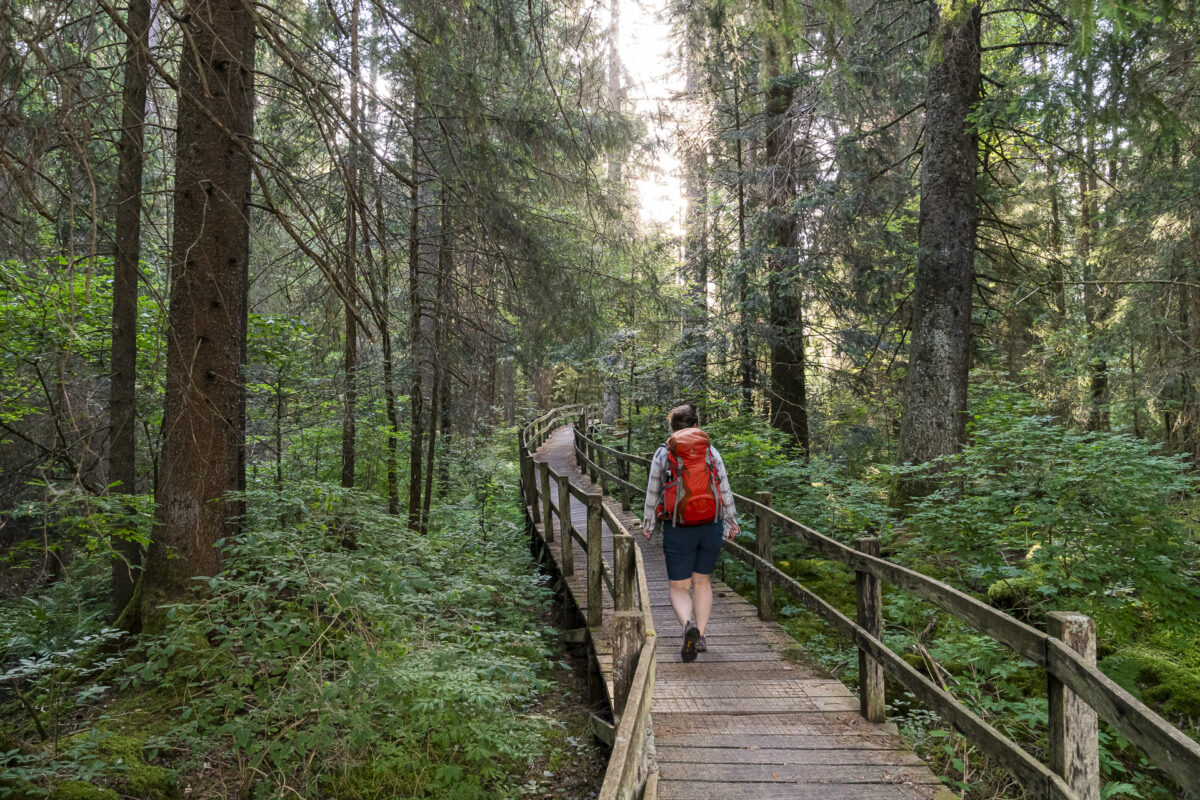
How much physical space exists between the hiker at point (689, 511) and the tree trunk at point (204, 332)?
3302 mm

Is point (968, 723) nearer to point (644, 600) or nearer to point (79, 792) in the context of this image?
point (644, 600)

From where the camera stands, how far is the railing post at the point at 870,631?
13.9ft

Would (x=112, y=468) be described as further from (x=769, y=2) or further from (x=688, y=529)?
(x=769, y=2)

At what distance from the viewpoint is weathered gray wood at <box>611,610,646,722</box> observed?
2896mm

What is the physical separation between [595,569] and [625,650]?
3389 millimetres

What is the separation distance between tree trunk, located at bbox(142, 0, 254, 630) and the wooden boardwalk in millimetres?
3341

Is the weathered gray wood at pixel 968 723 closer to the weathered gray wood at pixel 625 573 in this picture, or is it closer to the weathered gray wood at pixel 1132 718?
the weathered gray wood at pixel 1132 718

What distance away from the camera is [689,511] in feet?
16.7

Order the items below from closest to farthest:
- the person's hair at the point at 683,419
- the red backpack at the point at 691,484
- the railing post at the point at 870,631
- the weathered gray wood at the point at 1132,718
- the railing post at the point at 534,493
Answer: the weathered gray wood at the point at 1132,718 → the railing post at the point at 870,631 → the red backpack at the point at 691,484 → the person's hair at the point at 683,419 → the railing post at the point at 534,493

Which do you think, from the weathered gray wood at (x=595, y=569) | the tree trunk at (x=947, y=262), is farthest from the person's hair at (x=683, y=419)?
the tree trunk at (x=947, y=262)

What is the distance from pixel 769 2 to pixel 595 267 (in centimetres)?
613

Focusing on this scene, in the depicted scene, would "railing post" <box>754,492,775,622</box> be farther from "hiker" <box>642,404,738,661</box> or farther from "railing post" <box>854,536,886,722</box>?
"railing post" <box>854,536,886,722</box>

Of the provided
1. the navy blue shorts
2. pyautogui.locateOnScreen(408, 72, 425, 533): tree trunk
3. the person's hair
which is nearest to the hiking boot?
the navy blue shorts

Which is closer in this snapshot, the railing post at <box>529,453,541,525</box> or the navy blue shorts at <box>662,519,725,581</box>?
the navy blue shorts at <box>662,519,725,581</box>
